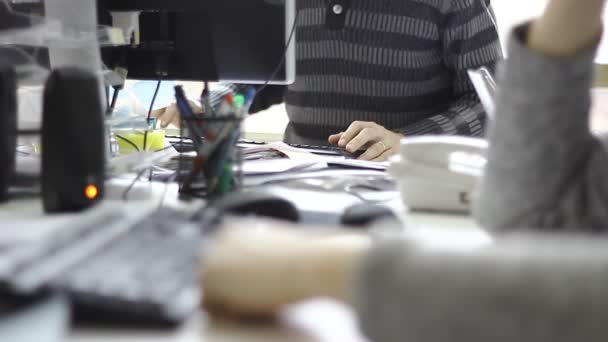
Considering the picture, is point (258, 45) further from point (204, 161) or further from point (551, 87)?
point (551, 87)

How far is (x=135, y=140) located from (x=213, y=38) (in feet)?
0.89

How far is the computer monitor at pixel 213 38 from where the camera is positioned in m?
1.05

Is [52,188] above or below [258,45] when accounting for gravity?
below

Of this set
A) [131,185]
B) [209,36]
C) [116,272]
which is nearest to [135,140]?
[209,36]

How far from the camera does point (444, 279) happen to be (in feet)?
1.24

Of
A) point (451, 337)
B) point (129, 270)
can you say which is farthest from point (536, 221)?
point (129, 270)

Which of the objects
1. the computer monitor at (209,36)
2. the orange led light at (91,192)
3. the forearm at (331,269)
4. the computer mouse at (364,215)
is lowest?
the computer mouse at (364,215)

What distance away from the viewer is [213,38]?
3.48 ft

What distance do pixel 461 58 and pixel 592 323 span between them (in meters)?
1.34

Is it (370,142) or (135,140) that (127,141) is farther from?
(370,142)

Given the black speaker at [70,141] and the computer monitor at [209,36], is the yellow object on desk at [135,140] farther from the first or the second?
the black speaker at [70,141]

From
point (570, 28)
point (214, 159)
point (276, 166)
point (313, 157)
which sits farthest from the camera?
point (313, 157)

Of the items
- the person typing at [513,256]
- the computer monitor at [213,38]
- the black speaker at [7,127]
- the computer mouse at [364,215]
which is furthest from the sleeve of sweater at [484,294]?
the computer monitor at [213,38]

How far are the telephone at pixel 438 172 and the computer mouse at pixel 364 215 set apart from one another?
0.44 feet
